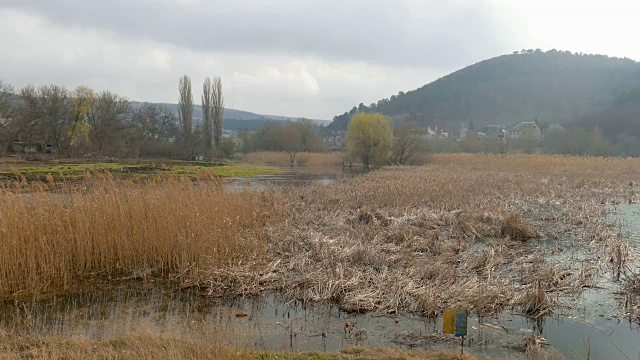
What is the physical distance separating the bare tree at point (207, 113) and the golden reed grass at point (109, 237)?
187 ft

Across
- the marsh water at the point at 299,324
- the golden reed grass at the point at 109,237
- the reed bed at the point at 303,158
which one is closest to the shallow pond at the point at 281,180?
the golden reed grass at the point at 109,237

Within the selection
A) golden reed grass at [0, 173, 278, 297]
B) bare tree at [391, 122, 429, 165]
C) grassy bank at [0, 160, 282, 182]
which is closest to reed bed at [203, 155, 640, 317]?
golden reed grass at [0, 173, 278, 297]

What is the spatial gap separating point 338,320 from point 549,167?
32660mm

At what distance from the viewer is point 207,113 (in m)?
71.4

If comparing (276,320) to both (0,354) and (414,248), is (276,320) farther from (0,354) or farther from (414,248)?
(414,248)

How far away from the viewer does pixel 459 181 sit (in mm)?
25078

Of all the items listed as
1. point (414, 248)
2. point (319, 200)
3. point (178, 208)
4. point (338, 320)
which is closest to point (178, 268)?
point (178, 208)

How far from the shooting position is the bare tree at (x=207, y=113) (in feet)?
221

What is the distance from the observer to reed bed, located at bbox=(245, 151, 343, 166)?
62469 millimetres

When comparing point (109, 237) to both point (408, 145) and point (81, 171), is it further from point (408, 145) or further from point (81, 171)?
point (408, 145)

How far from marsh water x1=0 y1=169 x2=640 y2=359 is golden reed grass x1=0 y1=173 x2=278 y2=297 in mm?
732

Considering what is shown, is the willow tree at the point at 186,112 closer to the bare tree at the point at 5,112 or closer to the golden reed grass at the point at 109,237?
the bare tree at the point at 5,112

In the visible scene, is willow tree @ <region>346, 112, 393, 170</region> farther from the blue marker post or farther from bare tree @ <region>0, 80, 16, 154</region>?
the blue marker post

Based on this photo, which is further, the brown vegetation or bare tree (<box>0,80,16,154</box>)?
bare tree (<box>0,80,16,154</box>)
